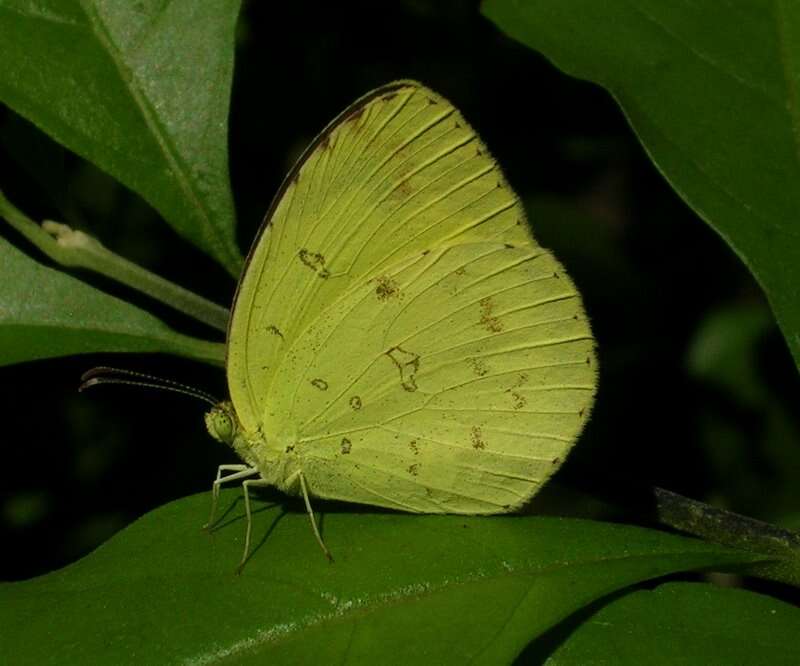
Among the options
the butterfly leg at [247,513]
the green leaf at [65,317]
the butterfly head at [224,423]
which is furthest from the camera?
the butterfly head at [224,423]

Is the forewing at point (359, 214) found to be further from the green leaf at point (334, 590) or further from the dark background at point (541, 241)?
the dark background at point (541, 241)

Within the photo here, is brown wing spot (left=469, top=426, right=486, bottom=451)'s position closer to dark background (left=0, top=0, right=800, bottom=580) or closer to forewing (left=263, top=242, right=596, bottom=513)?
forewing (left=263, top=242, right=596, bottom=513)

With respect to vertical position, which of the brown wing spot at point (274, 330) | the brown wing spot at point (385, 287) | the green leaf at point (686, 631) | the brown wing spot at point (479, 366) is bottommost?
the green leaf at point (686, 631)

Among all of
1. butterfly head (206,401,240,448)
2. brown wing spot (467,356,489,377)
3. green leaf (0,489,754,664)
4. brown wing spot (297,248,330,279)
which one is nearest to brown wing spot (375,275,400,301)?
brown wing spot (297,248,330,279)

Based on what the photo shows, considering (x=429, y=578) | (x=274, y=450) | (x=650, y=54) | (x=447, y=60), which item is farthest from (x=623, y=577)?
(x=447, y=60)

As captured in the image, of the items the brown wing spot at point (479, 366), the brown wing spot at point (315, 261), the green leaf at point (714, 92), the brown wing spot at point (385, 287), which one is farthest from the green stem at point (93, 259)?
the green leaf at point (714, 92)
